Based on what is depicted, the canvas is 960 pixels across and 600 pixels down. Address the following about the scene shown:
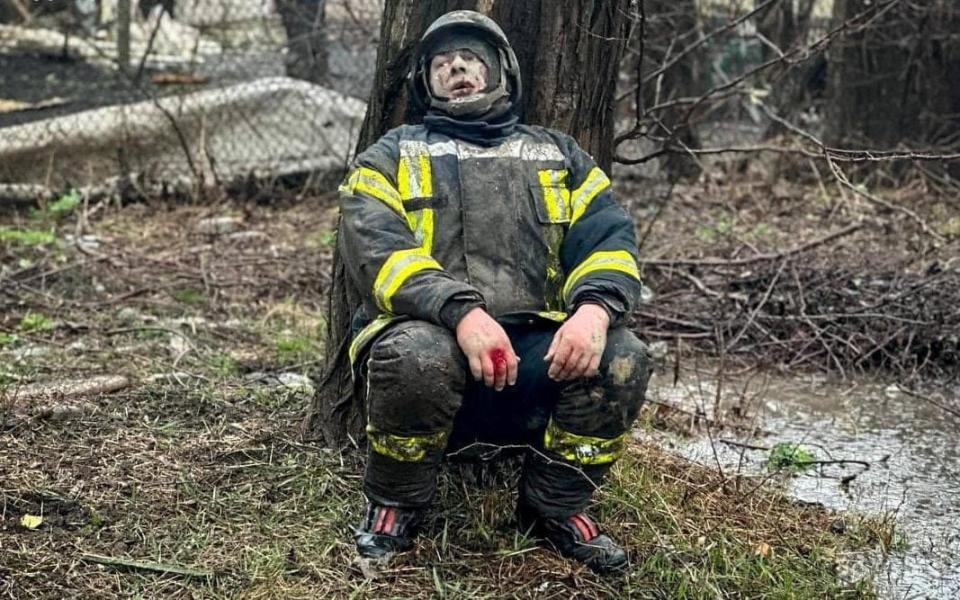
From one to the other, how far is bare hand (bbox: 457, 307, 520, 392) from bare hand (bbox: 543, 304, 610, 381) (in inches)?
4.3

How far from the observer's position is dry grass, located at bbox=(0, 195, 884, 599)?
125 inches

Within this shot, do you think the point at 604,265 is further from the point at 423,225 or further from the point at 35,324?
the point at 35,324

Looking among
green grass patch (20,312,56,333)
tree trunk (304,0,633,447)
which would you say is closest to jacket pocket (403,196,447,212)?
tree trunk (304,0,633,447)

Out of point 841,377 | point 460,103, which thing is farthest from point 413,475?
point 841,377

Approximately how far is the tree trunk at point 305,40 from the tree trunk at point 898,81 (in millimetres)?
4142

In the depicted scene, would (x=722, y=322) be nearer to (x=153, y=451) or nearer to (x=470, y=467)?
(x=470, y=467)

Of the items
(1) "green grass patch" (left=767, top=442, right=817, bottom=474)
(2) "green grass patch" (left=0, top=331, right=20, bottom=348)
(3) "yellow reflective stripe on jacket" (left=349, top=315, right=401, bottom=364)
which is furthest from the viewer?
(2) "green grass patch" (left=0, top=331, right=20, bottom=348)

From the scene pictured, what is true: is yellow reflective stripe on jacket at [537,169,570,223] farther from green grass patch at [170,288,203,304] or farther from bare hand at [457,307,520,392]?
green grass patch at [170,288,203,304]

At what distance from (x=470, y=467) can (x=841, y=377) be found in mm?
2555

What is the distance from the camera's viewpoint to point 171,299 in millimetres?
6270

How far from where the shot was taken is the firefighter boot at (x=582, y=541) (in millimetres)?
3303

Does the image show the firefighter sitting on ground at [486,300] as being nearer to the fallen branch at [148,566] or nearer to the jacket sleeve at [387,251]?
the jacket sleeve at [387,251]

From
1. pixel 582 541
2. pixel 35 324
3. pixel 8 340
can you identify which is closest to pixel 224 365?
pixel 8 340

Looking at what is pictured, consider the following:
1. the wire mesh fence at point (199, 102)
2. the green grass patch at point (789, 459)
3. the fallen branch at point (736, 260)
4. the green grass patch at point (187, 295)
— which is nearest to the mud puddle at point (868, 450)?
the green grass patch at point (789, 459)
